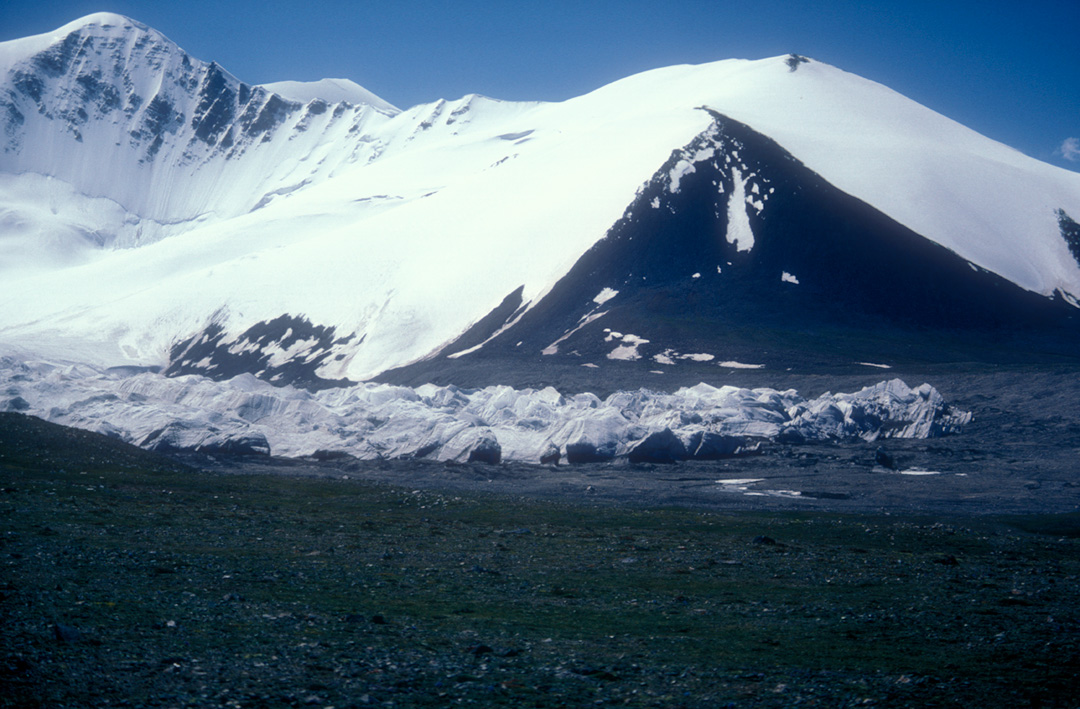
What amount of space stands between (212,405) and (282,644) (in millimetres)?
32984

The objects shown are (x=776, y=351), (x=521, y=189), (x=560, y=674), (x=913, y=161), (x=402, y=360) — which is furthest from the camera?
(x=521, y=189)

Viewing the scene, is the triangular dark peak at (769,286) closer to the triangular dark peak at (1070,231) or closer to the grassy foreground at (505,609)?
the triangular dark peak at (1070,231)

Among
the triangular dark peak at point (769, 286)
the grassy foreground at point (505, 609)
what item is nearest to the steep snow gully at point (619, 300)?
the triangular dark peak at point (769, 286)

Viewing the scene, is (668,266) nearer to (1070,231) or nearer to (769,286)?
(769,286)

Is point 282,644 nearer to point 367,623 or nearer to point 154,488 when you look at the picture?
point 367,623

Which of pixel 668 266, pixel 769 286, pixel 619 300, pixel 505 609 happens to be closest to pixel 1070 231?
pixel 769 286

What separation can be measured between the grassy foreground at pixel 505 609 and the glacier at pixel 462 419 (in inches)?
564

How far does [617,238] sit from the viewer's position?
89.2 meters

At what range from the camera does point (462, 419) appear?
129 ft

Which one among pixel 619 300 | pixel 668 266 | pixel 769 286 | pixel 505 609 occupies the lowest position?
pixel 505 609

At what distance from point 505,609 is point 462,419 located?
28216 millimetres

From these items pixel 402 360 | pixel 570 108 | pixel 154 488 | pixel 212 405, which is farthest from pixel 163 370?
pixel 570 108

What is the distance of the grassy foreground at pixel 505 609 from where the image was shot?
7.91 metres

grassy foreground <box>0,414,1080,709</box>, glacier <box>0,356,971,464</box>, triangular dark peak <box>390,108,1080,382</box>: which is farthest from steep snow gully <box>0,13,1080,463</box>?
grassy foreground <box>0,414,1080,709</box>
